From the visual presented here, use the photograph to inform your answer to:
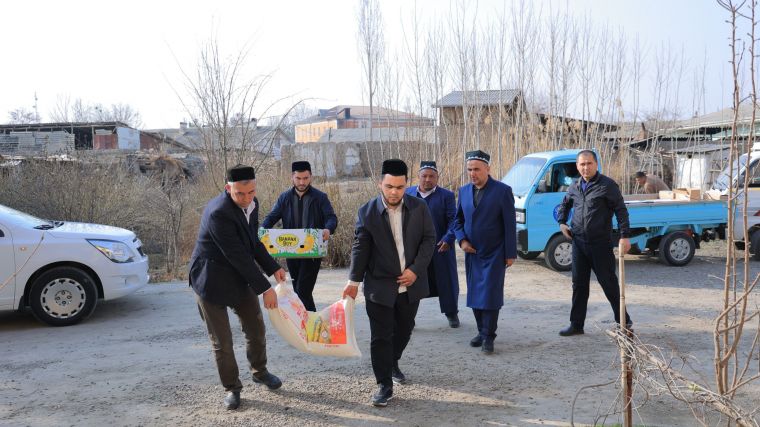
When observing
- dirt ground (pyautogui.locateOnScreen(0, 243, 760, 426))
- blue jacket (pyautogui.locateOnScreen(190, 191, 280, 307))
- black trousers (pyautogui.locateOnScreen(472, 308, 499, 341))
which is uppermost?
blue jacket (pyautogui.locateOnScreen(190, 191, 280, 307))

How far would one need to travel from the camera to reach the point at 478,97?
16.2 metres

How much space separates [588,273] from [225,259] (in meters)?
3.73

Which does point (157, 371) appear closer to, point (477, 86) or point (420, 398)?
point (420, 398)

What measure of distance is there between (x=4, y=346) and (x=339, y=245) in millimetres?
6003

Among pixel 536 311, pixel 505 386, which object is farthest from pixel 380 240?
pixel 536 311

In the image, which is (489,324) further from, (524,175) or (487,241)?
(524,175)

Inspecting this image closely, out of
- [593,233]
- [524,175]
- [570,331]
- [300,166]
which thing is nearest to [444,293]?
[570,331]

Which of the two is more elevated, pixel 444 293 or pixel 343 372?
pixel 444 293

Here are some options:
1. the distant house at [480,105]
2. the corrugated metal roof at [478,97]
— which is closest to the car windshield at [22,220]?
the distant house at [480,105]

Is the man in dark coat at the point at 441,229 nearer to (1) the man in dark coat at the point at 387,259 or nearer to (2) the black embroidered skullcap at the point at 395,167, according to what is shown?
(1) the man in dark coat at the point at 387,259

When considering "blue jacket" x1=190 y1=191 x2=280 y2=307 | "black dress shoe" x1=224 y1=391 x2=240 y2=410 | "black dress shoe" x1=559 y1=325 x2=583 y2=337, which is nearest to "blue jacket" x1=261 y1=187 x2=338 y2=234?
"blue jacket" x1=190 y1=191 x2=280 y2=307

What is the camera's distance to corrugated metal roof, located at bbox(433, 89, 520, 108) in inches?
635

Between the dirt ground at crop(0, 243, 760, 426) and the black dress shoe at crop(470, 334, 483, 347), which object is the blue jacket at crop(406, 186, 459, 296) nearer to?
the dirt ground at crop(0, 243, 760, 426)

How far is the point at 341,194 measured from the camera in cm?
1271
